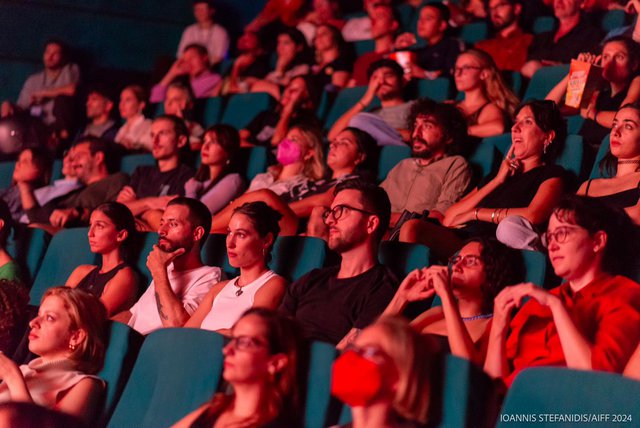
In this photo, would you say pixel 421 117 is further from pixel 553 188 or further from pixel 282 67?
pixel 282 67

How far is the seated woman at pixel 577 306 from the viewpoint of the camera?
1743mm

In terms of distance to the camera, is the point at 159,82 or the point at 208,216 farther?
the point at 159,82

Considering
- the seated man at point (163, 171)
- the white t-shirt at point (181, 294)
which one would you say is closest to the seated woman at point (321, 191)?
the white t-shirt at point (181, 294)

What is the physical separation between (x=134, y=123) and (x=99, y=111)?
1.05 feet

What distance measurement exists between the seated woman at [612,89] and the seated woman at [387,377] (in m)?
1.84

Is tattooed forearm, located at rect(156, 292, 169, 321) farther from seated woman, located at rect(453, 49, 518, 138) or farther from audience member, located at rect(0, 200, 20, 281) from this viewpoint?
seated woman, located at rect(453, 49, 518, 138)

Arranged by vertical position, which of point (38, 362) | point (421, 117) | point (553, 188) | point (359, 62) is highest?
point (359, 62)

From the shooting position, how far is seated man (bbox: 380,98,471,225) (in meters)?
3.04

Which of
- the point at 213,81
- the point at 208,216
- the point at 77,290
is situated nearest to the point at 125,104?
the point at 213,81

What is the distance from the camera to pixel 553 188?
105 inches

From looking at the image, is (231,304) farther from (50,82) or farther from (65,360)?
(50,82)

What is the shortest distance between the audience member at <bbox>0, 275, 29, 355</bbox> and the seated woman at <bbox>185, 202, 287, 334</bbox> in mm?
472

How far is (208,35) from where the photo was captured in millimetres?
5449

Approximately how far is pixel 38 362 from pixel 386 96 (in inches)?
79.3
